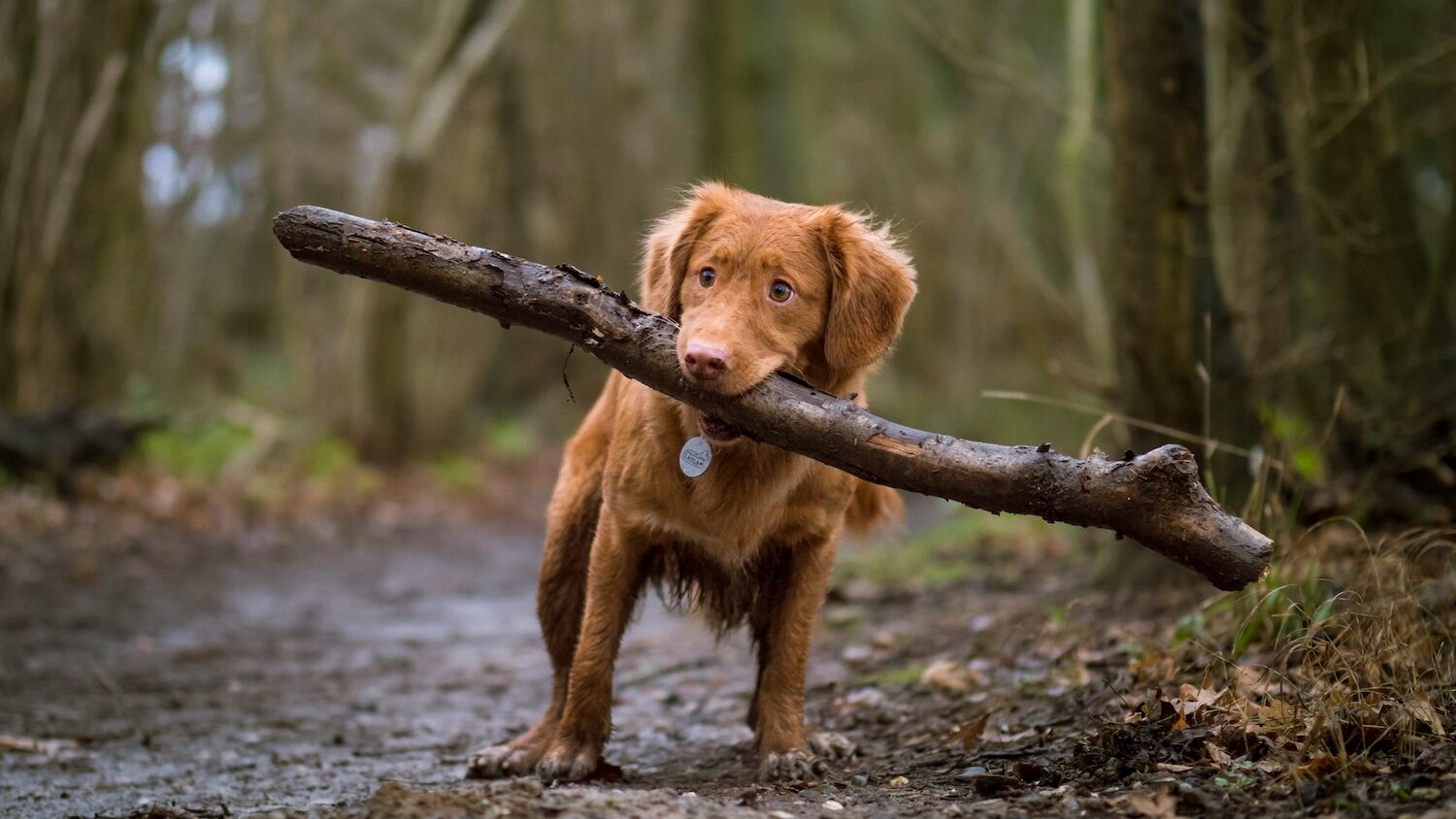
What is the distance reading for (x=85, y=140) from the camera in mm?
10875

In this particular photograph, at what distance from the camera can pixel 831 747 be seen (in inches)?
181

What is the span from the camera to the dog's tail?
5.23 m

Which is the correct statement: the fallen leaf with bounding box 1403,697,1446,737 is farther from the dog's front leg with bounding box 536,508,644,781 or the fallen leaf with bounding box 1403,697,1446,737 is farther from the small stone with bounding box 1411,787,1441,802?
the dog's front leg with bounding box 536,508,644,781

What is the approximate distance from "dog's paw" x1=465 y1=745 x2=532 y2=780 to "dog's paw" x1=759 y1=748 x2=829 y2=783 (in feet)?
2.99

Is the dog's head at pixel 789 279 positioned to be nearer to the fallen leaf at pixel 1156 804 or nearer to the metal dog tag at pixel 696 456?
the metal dog tag at pixel 696 456

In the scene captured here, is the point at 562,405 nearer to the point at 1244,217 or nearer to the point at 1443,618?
the point at 1244,217

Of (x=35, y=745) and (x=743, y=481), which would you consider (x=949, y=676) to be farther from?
(x=35, y=745)

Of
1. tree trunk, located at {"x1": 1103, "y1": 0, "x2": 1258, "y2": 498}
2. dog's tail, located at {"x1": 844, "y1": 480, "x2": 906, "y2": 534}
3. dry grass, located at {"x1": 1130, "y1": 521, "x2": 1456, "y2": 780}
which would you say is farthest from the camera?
tree trunk, located at {"x1": 1103, "y1": 0, "x2": 1258, "y2": 498}

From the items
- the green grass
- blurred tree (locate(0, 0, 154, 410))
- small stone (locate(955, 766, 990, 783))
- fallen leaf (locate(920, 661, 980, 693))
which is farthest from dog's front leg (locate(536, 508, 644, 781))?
blurred tree (locate(0, 0, 154, 410))

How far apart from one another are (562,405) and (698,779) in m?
17.5

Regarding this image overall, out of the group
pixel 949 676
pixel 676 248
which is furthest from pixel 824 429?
pixel 949 676

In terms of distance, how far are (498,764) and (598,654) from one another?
1.91 ft

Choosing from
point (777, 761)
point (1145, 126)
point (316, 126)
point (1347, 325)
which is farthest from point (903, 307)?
point (316, 126)

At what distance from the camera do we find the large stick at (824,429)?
326cm
